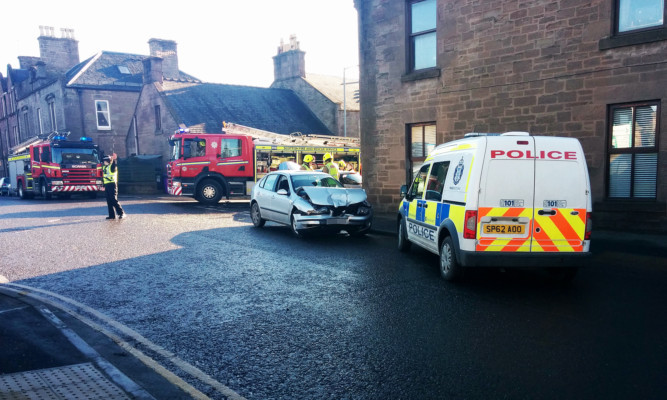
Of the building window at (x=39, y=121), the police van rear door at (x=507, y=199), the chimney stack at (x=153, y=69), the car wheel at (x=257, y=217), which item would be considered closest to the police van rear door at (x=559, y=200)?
the police van rear door at (x=507, y=199)

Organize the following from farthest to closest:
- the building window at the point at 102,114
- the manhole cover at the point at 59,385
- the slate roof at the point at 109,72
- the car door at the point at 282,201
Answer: the building window at the point at 102,114
the slate roof at the point at 109,72
the car door at the point at 282,201
the manhole cover at the point at 59,385

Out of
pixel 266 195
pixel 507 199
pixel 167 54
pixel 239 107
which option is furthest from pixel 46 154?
pixel 507 199

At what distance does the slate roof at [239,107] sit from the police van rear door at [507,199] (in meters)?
25.3

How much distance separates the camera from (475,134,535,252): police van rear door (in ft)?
19.4

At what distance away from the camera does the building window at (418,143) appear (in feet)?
44.5

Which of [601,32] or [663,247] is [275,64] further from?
[663,247]

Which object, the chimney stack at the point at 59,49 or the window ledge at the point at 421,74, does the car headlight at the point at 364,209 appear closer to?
the window ledge at the point at 421,74

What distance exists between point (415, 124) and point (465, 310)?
932 cm

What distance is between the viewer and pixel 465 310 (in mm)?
5270

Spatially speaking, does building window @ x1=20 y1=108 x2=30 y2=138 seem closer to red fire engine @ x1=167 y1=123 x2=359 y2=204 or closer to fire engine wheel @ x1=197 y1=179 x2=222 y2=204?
red fire engine @ x1=167 y1=123 x2=359 y2=204

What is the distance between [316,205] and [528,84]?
5902 millimetres

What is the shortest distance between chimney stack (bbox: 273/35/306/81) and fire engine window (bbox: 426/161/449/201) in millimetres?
33459

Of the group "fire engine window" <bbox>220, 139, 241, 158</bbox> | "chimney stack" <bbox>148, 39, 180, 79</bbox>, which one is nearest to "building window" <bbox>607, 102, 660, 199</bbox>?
"fire engine window" <bbox>220, 139, 241, 158</bbox>

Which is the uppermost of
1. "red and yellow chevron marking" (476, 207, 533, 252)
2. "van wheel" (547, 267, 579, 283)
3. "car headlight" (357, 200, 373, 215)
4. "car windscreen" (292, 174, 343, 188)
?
"car windscreen" (292, 174, 343, 188)
